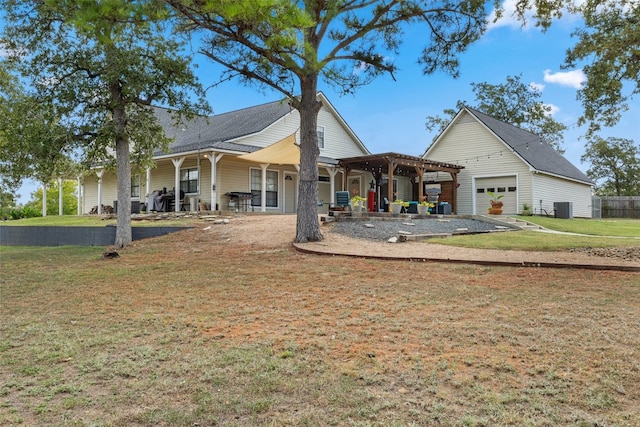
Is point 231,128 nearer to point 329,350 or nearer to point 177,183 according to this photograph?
point 177,183

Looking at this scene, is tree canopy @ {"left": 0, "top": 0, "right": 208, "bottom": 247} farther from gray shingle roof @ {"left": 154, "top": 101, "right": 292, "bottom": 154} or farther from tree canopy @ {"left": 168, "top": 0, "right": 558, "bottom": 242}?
gray shingle roof @ {"left": 154, "top": 101, "right": 292, "bottom": 154}

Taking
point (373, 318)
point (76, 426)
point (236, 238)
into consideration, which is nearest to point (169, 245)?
point (236, 238)

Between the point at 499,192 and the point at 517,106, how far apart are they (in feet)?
51.9

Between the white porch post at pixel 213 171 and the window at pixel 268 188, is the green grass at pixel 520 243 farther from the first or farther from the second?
the window at pixel 268 188

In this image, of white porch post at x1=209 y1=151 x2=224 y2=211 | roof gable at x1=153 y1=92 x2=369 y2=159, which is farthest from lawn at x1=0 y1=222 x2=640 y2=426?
roof gable at x1=153 y1=92 x2=369 y2=159

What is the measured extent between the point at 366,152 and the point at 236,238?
15297 mm

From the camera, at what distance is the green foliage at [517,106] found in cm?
3494

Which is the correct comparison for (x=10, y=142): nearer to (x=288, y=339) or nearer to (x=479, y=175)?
(x=288, y=339)

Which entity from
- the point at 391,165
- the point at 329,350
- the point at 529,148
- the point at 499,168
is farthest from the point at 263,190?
the point at 529,148

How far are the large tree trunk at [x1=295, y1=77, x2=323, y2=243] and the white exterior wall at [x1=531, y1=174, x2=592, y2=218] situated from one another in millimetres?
15689

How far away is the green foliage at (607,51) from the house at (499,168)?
1258 cm

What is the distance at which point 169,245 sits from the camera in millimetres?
10664

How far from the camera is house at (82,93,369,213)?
1723cm

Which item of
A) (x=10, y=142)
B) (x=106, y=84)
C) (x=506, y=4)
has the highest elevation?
(x=506, y=4)
